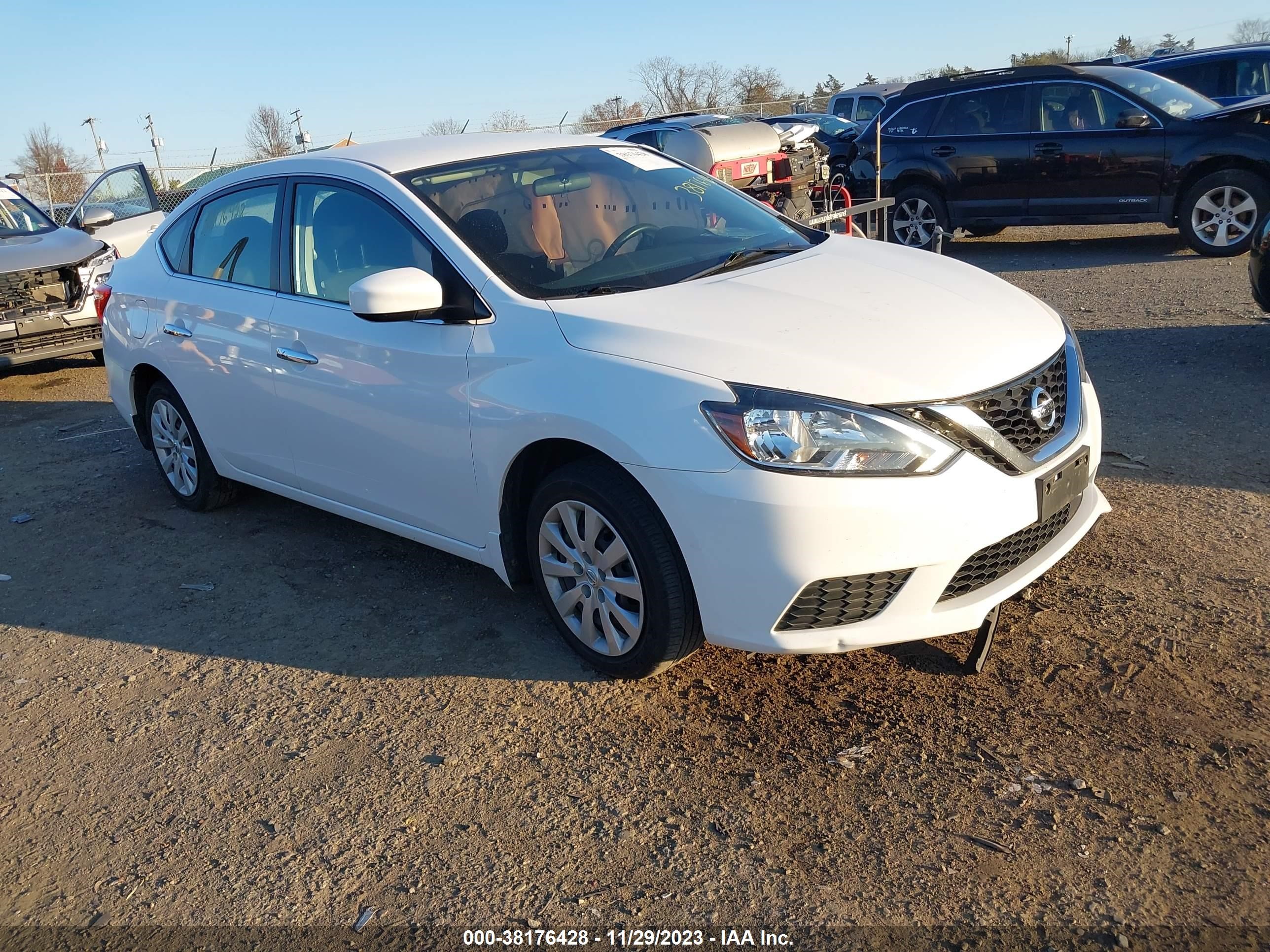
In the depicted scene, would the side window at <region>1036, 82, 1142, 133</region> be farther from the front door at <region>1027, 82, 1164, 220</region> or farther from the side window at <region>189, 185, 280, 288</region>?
the side window at <region>189, 185, 280, 288</region>

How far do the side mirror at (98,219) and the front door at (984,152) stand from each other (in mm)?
8131

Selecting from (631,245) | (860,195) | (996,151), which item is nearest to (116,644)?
(631,245)

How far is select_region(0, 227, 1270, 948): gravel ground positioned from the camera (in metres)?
2.75

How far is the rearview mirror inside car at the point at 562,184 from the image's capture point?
14.5ft

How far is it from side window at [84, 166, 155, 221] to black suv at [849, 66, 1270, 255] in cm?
782

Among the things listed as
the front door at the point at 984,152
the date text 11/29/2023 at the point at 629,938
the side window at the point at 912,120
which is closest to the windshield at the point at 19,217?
the side window at the point at 912,120

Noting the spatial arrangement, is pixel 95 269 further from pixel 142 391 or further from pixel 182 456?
pixel 182 456

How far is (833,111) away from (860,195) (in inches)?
684

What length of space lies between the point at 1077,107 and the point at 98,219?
9.25m

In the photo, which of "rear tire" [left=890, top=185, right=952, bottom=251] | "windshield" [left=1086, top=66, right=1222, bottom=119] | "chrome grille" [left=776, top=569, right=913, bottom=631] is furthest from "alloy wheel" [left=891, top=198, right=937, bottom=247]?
"chrome grille" [left=776, top=569, right=913, bottom=631]

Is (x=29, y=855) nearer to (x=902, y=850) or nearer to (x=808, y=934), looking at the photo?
(x=808, y=934)

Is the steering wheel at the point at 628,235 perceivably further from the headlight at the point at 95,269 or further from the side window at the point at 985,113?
the side window at the point at 985,113

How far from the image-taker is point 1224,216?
33.7ft

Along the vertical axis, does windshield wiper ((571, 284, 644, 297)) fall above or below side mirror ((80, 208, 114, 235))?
above
